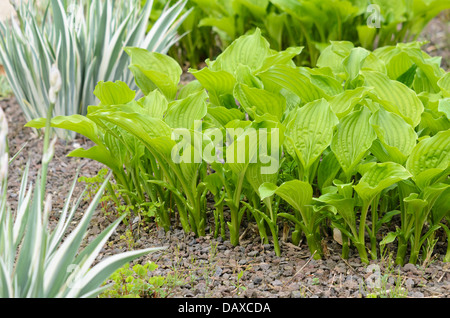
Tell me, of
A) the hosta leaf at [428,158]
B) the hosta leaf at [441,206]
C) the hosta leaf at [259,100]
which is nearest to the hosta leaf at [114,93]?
the hosta leaf at [259,100]

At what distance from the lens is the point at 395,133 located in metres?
2.06

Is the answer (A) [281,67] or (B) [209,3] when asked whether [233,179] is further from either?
(B) [209,3]

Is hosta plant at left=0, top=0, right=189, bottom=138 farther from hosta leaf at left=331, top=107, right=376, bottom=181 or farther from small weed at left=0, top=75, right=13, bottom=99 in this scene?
hosta leaf at left=331, top=107, right=376, bottom=181

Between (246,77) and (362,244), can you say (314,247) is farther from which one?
(246,77)

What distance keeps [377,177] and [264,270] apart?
1.87ft

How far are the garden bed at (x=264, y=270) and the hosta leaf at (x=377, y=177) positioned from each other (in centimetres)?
32

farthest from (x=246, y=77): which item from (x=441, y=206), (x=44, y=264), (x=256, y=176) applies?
(x=44, y=264)

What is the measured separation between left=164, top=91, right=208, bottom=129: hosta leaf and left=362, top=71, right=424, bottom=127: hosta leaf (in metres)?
0.66

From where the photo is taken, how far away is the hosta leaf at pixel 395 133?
6.66ft

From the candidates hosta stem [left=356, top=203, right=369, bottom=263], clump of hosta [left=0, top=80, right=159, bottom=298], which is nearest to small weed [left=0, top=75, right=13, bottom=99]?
clump of hosta [left=0, top=80, right=159, bottom=298]

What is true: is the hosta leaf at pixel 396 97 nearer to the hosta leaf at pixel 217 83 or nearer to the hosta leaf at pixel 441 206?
the hosta leaf at pixel 441 206
